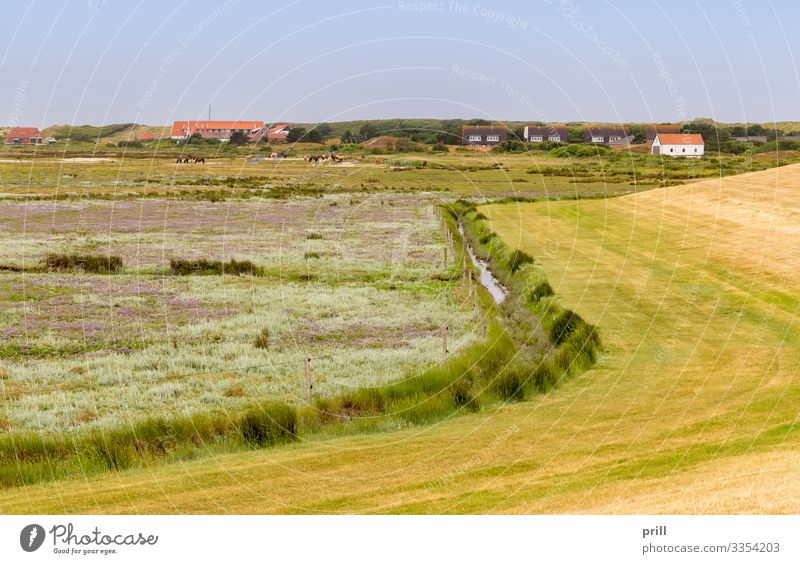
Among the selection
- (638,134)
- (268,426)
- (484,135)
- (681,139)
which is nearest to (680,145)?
(681,139)

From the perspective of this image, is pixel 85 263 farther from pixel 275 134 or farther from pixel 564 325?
pixel 275 134

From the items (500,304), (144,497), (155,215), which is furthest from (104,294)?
(155,215)

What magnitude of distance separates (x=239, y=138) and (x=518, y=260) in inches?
4662

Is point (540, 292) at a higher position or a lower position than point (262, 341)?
higher

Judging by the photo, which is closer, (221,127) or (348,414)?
(348,414)

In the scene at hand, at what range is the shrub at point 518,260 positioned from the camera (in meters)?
43.3

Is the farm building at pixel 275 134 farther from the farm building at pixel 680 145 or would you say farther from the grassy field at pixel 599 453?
the grassy field at pixel 599 453

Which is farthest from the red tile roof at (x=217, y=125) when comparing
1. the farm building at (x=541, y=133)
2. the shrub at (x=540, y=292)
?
the shrub at (x=540, y=292)

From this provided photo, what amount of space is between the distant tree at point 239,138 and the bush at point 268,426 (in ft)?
443

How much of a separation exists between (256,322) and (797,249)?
2439 centimetres

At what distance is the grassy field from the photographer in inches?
516

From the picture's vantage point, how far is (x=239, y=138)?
154875 millimetres

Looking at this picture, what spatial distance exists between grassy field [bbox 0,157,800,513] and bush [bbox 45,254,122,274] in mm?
25276

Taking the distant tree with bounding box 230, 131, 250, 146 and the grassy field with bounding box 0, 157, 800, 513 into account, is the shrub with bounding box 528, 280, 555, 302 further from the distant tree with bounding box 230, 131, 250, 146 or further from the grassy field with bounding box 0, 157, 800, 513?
the distant tree with bounding box 230, 131, 250, 146
